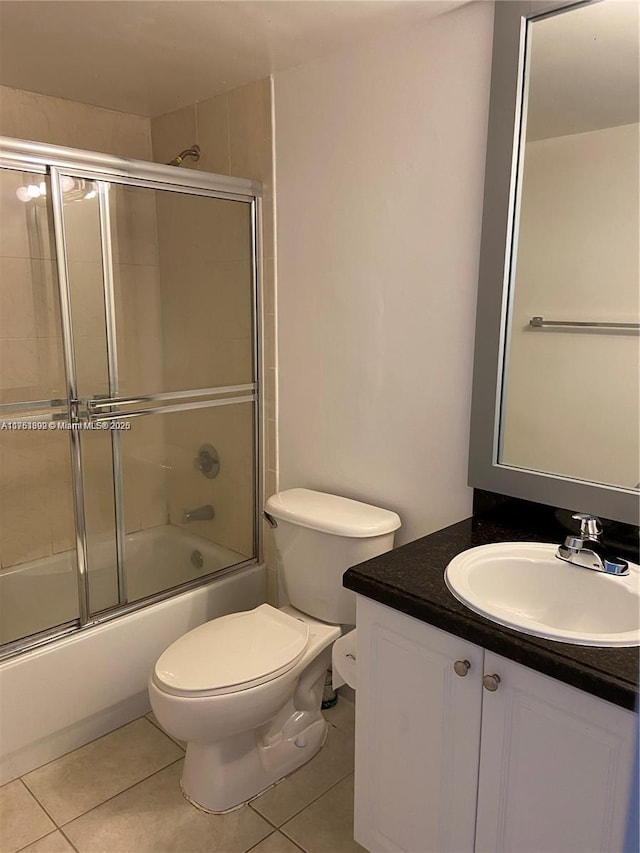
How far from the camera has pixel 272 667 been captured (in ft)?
5.84

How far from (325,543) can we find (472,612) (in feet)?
2.53

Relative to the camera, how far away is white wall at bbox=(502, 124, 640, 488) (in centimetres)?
149

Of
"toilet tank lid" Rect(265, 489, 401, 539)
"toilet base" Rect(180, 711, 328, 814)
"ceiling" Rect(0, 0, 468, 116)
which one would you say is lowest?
"toilet base" Rect(180, 711, 328, 814)

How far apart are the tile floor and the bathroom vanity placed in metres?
0.27

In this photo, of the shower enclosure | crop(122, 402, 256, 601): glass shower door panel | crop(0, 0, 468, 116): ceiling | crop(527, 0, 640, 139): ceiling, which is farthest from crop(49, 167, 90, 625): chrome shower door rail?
crop(527, 0, 640, 139): ceiling

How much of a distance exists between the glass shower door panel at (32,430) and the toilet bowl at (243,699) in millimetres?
548

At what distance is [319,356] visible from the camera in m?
2.26

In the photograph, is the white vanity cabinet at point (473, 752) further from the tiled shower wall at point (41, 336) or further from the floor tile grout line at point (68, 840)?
the tiled shower wall at point (41, 336)

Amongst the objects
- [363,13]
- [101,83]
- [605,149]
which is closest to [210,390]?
[101,83]

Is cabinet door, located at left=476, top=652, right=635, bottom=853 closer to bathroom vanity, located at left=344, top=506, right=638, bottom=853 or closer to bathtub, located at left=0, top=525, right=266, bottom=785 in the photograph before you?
bathroom vanity, located at left=344, top=506, right=638, bottom=853

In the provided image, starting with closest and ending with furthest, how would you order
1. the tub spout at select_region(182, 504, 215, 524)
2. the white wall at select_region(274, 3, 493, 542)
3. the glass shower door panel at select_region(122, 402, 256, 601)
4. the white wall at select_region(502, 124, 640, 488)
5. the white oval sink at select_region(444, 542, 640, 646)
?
the white oval sink at select_region(444, 542, 640, 646) → the white wall at select_region(502, 124, 640, 488) → the white wall at select_region(274, 3, 493, 542) → the glass shower door panel at select_region(122, 402, 256, 601) → the tub spout at select_region(182, 504, 215, 524)

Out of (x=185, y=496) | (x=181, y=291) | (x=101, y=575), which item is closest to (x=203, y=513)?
(x=185, y=496)

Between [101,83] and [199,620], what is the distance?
193 cm

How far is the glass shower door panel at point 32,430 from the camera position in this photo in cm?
198
